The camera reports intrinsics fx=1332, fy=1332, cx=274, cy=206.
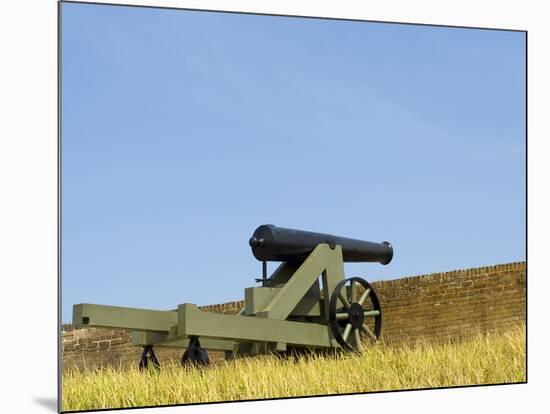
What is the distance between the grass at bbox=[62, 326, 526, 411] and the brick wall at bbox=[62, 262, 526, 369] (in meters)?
1.21

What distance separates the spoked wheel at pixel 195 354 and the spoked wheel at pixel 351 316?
145 centimetres

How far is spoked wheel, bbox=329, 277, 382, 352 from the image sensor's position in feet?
42.0

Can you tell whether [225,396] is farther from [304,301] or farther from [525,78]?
[525,78]

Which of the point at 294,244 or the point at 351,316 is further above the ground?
the point at 294,244

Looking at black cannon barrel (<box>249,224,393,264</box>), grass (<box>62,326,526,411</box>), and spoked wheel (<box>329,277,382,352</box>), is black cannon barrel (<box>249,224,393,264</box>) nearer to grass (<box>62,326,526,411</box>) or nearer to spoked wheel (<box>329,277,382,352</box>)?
spoked wheel (<box>329,277,382,352</box>)

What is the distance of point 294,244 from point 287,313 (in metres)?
0.70

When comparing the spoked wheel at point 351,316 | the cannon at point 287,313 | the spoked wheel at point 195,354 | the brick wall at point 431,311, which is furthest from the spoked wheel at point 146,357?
the spoked wheel at point 351,316

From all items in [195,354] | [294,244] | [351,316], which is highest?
[294,244]

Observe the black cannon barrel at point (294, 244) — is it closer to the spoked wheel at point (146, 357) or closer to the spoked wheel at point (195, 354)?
the spoked wheel at point (195, 354)

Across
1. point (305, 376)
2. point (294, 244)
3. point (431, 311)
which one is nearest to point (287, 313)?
point (294, 244)

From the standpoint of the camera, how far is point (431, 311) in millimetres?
14727

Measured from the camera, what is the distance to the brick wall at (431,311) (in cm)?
1406

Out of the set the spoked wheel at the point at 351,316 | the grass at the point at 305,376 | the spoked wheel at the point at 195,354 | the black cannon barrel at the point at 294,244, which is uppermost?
the black cannon barrel at the point at 294,244

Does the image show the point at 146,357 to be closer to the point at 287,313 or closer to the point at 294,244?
the point at 287,313
